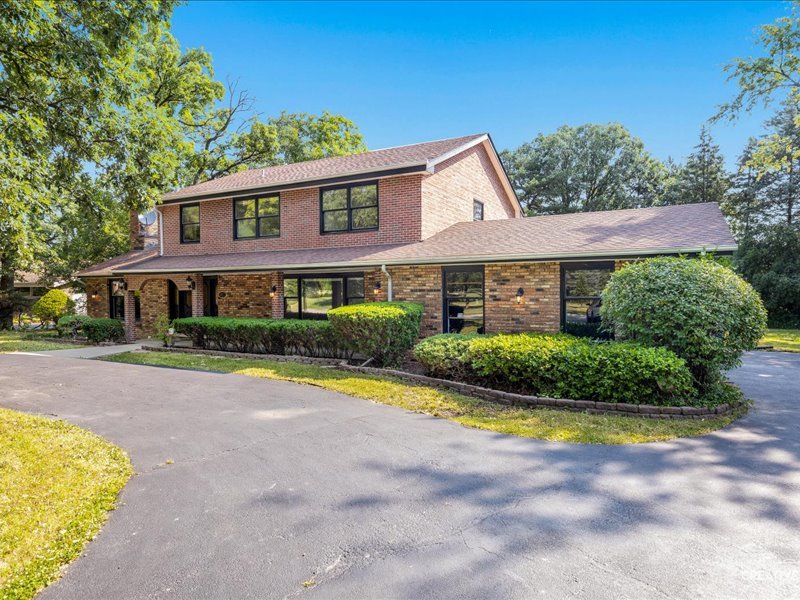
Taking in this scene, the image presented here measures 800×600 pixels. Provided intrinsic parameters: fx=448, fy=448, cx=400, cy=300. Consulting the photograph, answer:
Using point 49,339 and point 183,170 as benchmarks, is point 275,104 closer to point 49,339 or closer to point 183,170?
point 183,170

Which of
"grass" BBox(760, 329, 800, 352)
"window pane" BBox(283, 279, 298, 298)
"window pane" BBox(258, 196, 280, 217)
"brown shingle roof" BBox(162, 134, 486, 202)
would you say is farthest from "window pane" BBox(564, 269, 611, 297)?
"window pane" BBox(258, 196, 280, 217)

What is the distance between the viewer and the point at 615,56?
56.4 feet

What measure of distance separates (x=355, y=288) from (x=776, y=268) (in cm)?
2410

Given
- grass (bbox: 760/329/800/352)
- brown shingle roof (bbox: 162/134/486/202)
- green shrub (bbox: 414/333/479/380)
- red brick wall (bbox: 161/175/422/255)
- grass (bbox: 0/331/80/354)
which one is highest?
brown shingle roof (bbox: 162/134/486/202)

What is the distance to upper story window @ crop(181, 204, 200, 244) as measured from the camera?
17734 millimetres

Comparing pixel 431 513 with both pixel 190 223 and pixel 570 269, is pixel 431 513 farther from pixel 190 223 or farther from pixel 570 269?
pixel 190 223

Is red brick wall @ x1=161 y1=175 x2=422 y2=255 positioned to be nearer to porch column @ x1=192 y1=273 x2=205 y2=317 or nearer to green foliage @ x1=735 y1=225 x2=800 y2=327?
porch column @ x1=192 y1=273 x2=205 y2=317

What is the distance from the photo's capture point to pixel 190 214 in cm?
1792

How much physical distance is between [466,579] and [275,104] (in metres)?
30.9

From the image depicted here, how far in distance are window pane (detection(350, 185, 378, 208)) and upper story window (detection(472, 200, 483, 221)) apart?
4519 mm

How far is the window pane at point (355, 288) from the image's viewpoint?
1371cm

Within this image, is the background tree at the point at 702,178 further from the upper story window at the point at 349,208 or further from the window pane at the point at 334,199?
the window pane at the point at 334,199

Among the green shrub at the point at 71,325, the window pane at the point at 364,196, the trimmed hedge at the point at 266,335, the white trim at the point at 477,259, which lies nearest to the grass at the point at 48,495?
the trimmed hedge at the point at 266,335

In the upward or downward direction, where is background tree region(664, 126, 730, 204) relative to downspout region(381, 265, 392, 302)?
upward
